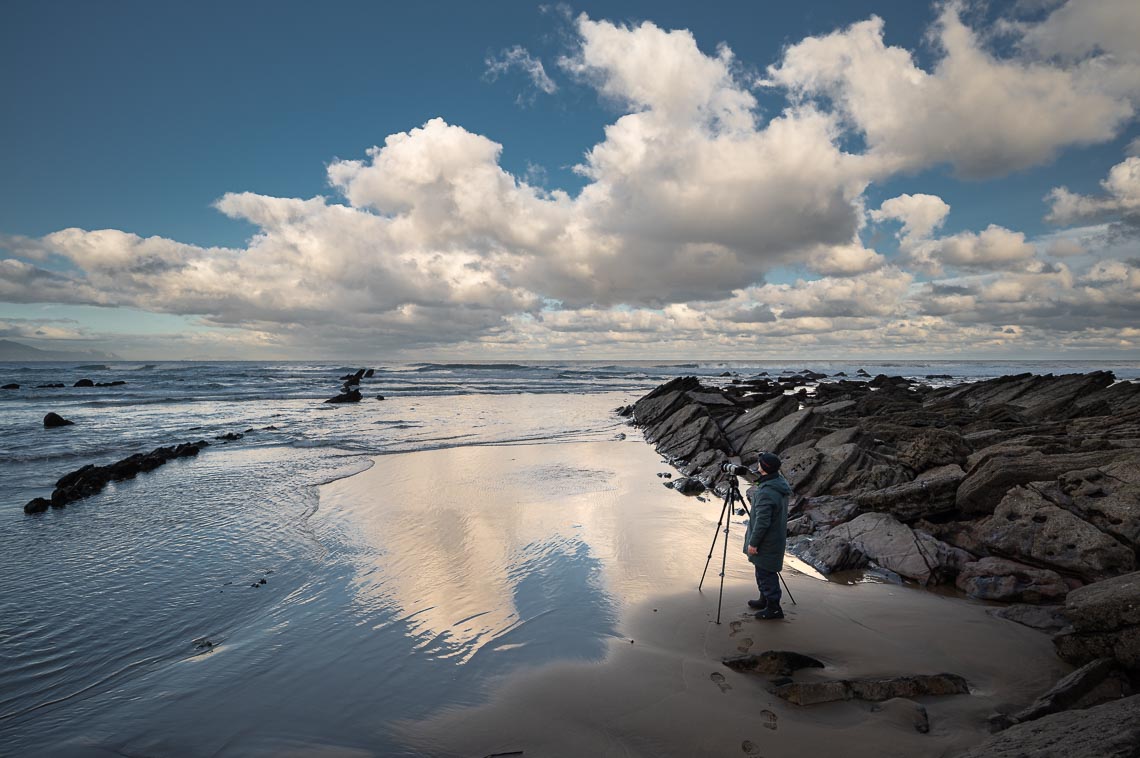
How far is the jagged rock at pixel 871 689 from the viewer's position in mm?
5199

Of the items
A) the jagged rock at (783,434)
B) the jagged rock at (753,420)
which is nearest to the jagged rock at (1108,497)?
the jagged rock at (783,434)

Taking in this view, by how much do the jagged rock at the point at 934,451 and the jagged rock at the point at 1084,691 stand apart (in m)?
7.87

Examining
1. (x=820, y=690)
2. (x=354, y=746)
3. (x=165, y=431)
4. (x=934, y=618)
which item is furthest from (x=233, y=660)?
(x=165, y=431)

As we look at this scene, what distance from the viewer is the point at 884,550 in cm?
940

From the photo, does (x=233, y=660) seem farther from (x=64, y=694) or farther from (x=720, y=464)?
(x=720, y=464)

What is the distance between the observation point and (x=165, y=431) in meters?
25.8

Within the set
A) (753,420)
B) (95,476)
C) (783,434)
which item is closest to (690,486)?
(783,434)

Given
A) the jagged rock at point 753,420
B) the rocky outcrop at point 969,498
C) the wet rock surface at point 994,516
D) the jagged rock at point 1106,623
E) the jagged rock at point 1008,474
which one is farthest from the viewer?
the jagged rock at point 753,420

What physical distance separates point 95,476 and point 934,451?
22039 mm

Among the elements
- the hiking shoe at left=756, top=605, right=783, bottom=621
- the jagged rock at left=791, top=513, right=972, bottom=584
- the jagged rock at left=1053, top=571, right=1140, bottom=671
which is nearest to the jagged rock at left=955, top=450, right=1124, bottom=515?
the jagged rock at left=791, top=513, right=972, bottom=584

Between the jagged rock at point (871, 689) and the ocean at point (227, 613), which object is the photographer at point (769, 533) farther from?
the ocean at point (227, 613)

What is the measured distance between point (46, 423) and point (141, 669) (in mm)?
28013

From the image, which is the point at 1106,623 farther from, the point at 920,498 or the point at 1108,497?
the point at 920,498

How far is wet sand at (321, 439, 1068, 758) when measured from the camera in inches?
191
